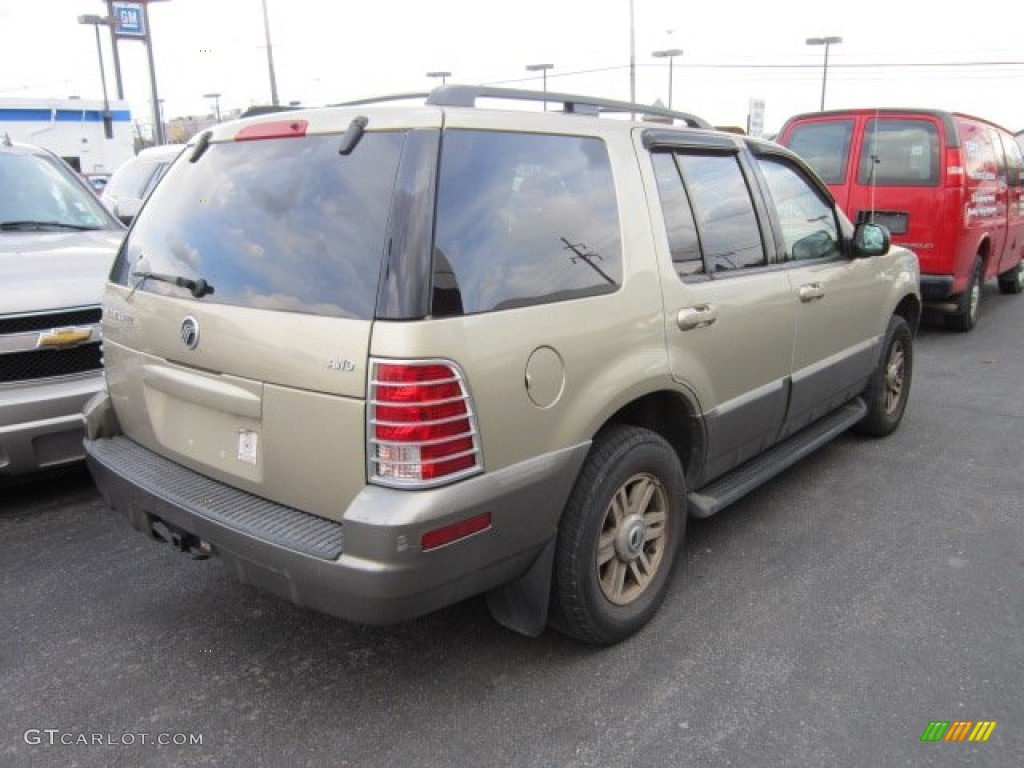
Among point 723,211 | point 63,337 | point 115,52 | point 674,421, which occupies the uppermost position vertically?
point 115,52

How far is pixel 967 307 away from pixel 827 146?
2.28 meters

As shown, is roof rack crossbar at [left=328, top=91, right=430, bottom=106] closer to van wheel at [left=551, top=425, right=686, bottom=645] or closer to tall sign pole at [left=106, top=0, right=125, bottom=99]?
van wheel at [left=551, top=425, right=686, bottom=645]

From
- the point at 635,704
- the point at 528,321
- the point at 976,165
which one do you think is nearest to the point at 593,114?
the point at 528,321

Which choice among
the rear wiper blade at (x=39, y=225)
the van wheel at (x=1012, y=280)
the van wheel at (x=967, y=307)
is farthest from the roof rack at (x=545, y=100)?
the van wheel at (x=1012, y=280)

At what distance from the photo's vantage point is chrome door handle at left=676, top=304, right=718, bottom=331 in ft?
10.2

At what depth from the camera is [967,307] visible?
342 inches

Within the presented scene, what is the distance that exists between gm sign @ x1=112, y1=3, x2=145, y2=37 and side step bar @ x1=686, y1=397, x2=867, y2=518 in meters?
35.9

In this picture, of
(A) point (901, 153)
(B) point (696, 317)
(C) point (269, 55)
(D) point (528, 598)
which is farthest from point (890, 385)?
(C) point (269, 55)

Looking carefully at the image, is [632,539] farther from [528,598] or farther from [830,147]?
[830,147]

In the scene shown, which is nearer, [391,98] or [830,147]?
[391,98]

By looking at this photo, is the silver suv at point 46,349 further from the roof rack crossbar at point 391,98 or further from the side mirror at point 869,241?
the side mirror at point 869,241

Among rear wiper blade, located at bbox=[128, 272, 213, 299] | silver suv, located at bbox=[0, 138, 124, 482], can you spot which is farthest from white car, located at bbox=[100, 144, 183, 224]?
rear wiper blade, located at bbox=[128, 272, 213, 299]

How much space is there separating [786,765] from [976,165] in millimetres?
7879

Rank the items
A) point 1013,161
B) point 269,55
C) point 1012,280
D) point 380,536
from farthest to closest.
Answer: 1. point 269,55
2. point 1012,280
3. point 1013,161
4. point 380,536
